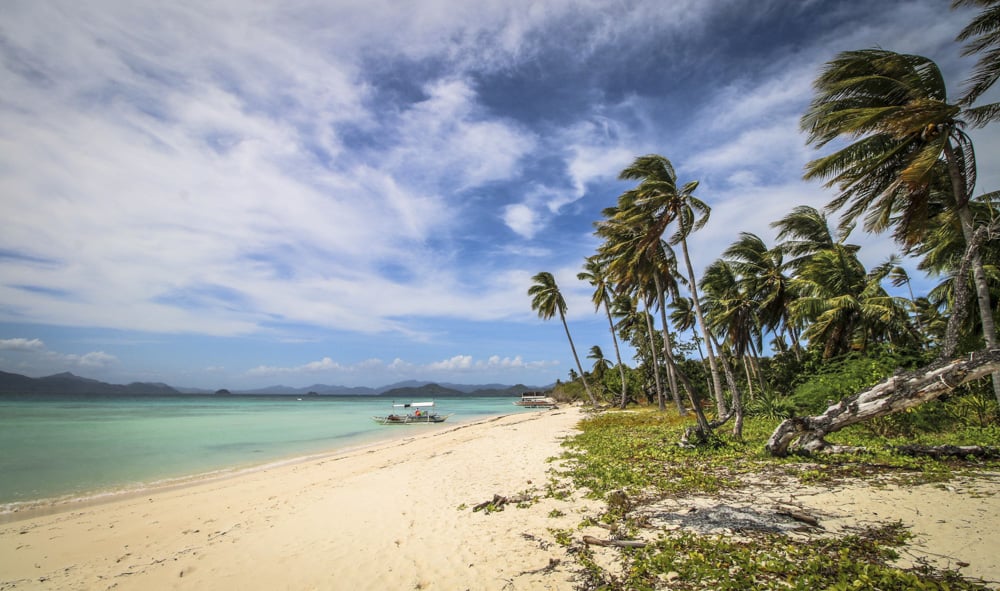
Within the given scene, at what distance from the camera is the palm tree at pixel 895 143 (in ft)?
27.7

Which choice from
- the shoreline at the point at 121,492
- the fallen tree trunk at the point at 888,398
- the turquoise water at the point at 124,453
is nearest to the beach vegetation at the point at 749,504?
the fallen tree trunk at the point at 888,398

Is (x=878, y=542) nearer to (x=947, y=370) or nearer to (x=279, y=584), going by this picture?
(x=947, y=370)

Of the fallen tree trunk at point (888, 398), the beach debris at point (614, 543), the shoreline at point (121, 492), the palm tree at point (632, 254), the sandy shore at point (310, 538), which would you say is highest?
the palm tree at point (632, 254)

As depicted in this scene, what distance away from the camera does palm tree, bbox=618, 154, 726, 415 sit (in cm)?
1440

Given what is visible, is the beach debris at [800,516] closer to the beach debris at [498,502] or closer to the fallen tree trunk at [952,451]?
the beach debris at [498,502]

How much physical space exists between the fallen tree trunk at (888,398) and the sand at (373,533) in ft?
4.58

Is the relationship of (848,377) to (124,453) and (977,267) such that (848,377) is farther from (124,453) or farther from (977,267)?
(124,453)

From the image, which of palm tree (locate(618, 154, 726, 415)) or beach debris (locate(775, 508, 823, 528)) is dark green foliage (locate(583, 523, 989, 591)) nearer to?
beach debris (locate(775, 508, 823, 528))

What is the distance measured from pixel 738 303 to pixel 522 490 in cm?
1788

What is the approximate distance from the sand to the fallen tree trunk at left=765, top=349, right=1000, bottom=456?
4.58 ft

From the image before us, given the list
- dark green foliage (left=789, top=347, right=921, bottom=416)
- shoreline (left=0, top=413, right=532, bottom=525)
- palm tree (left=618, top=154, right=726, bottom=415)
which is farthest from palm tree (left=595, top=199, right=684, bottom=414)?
shoreline (left=0, top=413, right=532, bottom=525)

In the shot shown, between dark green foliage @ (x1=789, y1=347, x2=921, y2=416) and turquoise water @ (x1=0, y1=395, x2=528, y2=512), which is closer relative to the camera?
turquoise water @ (x1=0, y1=395, x2=528, y2=512)

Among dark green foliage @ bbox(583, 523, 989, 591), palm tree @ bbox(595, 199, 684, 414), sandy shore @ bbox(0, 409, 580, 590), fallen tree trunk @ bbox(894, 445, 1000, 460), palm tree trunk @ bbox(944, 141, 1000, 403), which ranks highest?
palm tree @ bbox(595, 199, 684, 414)

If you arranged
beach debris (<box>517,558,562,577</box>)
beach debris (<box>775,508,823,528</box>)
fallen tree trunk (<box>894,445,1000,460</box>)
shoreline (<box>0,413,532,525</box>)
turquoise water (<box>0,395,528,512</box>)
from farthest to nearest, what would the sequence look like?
turquoise water (<box>0,395,528,512</box>) → shoreline (<box>0,413,532,525</box>) → fallen tree trunk (<box>894,445,1000,460</box>) → beach debris (<box>775,508,823,528</box>) → beach debris (<box>517,558,562,577</box>)
